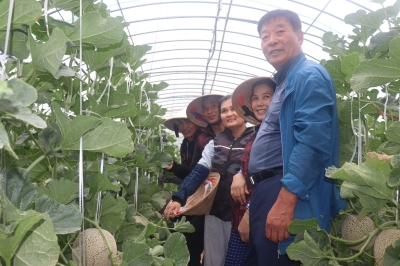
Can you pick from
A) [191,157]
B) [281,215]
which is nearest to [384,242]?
[281,215]

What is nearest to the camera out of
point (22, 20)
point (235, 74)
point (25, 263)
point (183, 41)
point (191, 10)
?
point (25, 263)

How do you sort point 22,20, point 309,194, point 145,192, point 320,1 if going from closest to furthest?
point 22,20 → point 309,194 → point 145,192 → point 320,1

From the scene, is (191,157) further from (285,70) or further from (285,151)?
(285,151)

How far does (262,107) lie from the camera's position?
2074 mm

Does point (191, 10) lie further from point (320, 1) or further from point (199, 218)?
point (199, 218)

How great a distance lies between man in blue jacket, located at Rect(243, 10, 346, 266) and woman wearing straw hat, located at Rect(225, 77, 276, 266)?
0.28m

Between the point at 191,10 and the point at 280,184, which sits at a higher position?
the point at 191,10

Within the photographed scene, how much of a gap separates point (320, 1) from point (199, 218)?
5.66m

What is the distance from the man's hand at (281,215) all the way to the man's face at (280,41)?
23.0 inches

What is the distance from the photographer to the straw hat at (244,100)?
238 centimetres

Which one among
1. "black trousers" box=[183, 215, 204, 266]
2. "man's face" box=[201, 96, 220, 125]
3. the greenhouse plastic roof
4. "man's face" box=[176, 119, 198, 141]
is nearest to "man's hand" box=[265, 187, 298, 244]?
"black trousers" box=[183, 215, 204, 266]

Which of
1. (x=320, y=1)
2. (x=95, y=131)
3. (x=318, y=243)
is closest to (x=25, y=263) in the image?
(x=95, y=131)

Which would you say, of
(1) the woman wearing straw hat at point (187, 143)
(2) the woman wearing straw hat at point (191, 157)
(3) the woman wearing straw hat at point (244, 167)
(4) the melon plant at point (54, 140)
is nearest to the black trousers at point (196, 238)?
(2) the woman wearing straw hat at point (191, 157)

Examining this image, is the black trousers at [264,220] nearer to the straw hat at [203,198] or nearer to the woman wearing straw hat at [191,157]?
the straw hat at [203,198]
